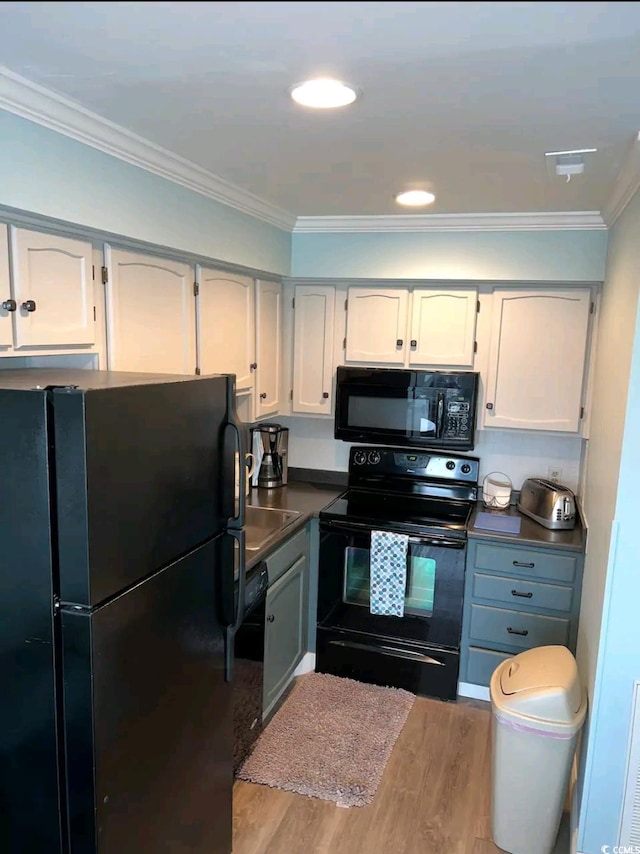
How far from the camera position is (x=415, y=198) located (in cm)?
263

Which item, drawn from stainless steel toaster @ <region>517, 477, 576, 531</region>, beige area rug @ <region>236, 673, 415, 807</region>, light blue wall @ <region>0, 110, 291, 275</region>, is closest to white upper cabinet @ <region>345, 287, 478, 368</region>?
stainless steel toaster @ <region>517, 477, 576, 531</region>

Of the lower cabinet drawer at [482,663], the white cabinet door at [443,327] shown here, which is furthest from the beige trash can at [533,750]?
the white cabinet door at [443,327]

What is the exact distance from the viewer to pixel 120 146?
1.87m

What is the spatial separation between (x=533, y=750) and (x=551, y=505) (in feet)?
4.09

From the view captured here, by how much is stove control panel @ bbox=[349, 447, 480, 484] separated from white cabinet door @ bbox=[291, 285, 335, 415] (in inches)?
15.3

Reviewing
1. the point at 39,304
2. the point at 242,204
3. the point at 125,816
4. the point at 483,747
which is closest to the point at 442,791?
the point at 483,747

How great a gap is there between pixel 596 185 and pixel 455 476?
1.70 m

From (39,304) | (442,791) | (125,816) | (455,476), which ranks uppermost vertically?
(39,304)

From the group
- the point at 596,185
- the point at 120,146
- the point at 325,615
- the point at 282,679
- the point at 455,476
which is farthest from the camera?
the point at 455,476

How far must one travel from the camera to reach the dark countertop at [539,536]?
2.84 m

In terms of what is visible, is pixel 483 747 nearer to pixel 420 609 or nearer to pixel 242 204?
pixel 420 609

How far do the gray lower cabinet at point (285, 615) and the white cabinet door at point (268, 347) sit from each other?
73cm

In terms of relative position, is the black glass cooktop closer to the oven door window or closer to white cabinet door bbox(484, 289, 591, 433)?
the oven door window

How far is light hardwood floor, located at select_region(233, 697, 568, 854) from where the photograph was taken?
2.22 m
